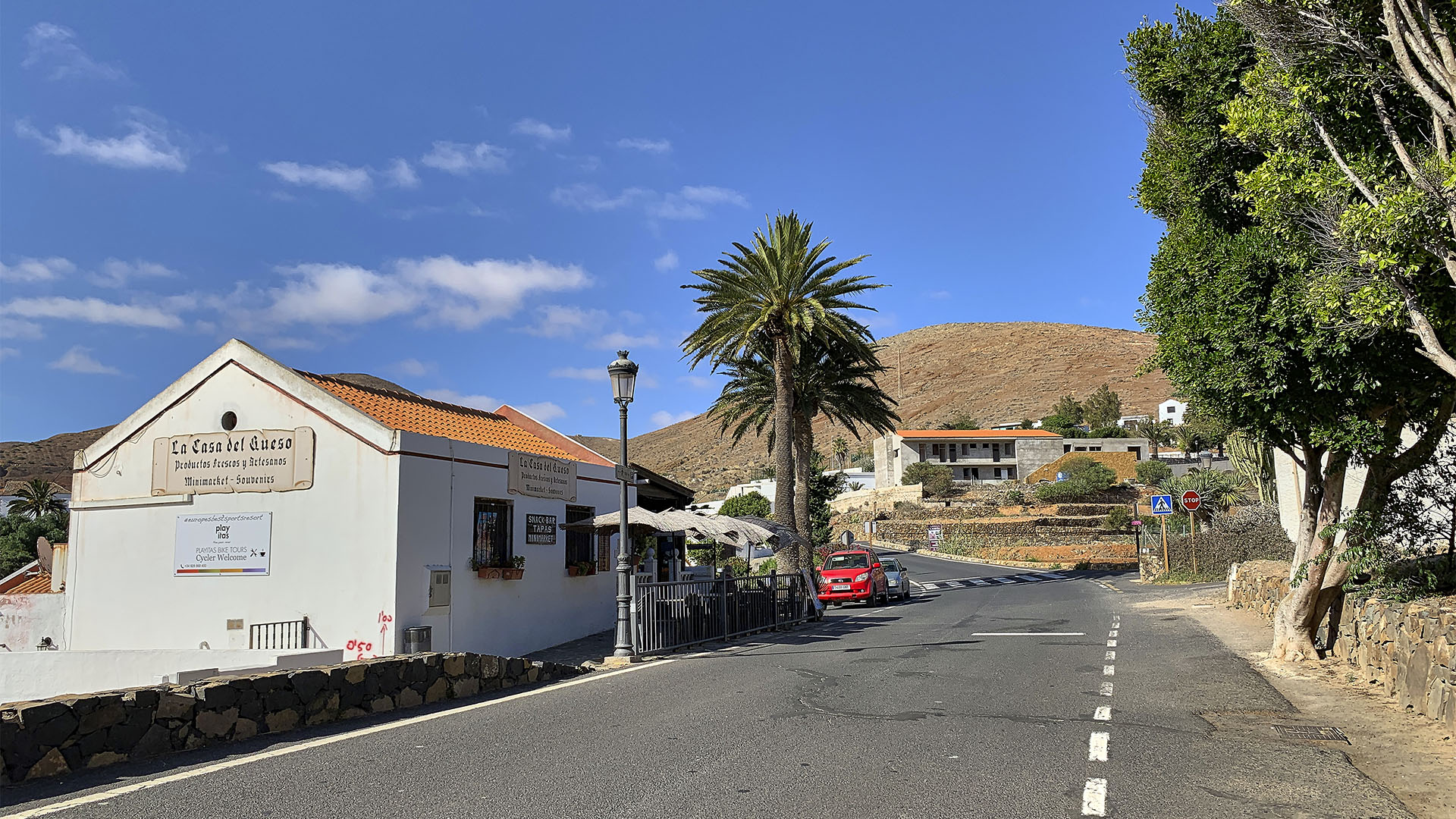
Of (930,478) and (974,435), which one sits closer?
(930,478)

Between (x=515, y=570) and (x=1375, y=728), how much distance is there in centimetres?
1313

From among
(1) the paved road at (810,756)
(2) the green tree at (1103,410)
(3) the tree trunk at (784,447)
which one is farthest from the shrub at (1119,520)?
(1) the paved road at (810,756)

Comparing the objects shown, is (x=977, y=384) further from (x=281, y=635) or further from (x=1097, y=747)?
(x=1097, y=747)

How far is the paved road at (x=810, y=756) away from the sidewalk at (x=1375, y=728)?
0.24m

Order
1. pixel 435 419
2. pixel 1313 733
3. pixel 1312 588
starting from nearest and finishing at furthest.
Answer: pixel 1313 733 < pixel 1312 588 < pixel 435 419

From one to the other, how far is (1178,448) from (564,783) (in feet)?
320

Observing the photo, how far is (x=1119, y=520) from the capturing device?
2530 inches

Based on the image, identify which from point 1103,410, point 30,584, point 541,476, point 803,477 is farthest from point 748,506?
point 1103,410

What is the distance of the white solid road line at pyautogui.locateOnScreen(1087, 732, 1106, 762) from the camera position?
24.4 ft

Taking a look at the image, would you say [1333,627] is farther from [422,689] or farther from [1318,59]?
[422,689]

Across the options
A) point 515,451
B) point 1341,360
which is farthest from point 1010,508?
point 1341,360

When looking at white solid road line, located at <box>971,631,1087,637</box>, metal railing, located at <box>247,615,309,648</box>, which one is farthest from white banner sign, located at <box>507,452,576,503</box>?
white solid road line, located at <box>971,631,1087,637</box>

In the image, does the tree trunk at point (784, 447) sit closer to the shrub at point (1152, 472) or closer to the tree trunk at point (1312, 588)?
the tree trunk at point (1312, 588)

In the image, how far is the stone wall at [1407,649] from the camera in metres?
8.58
